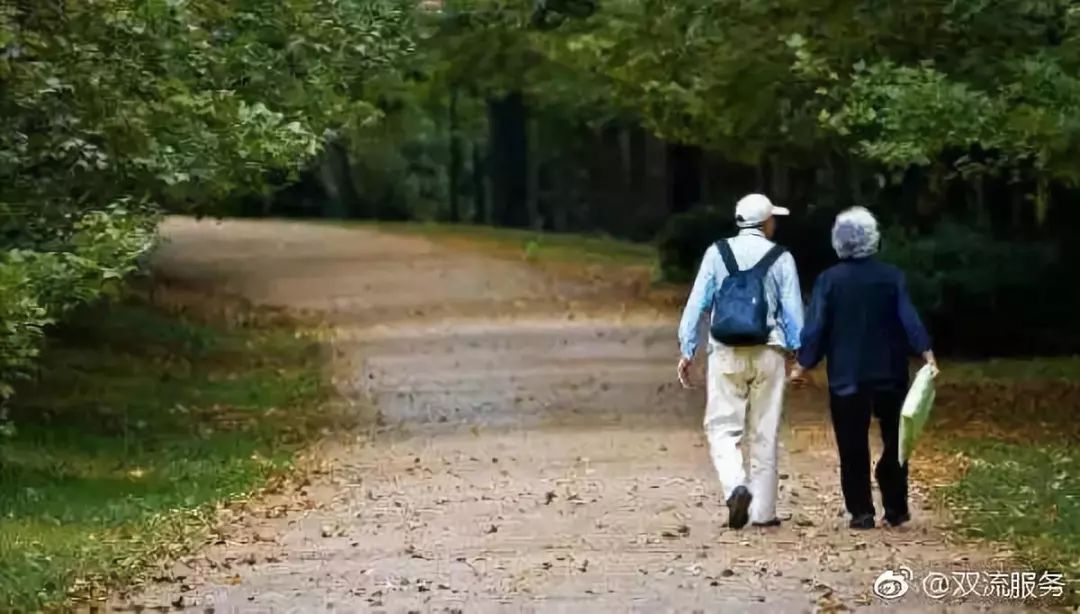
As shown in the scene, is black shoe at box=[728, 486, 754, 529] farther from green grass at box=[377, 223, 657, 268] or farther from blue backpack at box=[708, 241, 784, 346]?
green grass at box=[377, 223, 657, 268]

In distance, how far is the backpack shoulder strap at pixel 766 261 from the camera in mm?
11141

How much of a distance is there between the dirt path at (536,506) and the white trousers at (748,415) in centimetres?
26

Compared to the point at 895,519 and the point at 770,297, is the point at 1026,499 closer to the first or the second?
the point at 895,519

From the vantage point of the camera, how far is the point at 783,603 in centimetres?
904

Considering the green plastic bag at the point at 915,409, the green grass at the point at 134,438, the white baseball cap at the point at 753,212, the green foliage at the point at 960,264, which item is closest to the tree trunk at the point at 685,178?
the green grass at the point at 134,438

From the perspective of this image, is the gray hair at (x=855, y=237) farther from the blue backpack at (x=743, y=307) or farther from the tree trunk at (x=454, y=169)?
the tree trunk at (x=454, y=169)

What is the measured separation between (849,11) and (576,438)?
3.86 m

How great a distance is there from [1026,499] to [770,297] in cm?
232

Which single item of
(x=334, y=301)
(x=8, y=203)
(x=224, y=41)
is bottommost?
(x=334, y=301)

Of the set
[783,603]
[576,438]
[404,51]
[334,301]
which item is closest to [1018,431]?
[576,438]

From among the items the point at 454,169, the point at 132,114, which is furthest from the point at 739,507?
the point at 454,169

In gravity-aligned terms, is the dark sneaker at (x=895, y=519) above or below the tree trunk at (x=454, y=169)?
below

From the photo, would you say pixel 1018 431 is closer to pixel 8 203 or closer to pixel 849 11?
pixel 849 11

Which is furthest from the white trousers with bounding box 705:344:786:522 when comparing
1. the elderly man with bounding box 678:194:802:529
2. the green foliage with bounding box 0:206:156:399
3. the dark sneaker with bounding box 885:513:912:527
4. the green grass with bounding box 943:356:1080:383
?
the green grass with bounding box 943:356:1080:383
